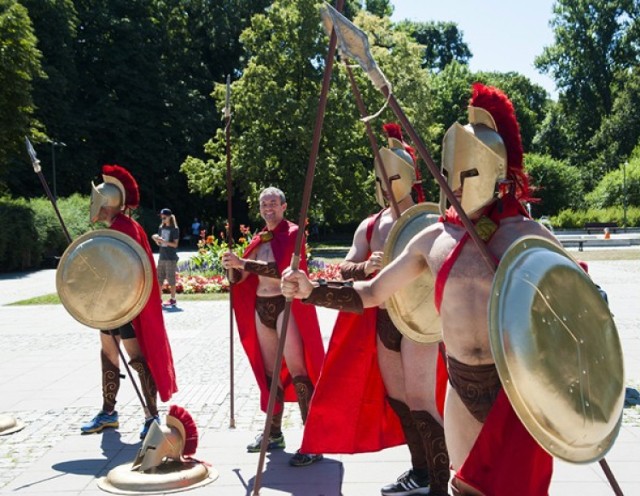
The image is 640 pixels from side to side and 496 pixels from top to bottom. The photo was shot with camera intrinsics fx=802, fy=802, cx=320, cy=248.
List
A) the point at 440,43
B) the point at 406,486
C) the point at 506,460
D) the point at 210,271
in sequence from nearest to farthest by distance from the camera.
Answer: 1. the point at 506,460
2. the point at 406,486
3. the point at 210,271
4. the point at 440,43

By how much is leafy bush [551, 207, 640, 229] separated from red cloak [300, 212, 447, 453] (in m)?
43.7

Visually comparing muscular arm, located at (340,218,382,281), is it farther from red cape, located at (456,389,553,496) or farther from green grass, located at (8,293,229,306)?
green grass, located at (8,293,229,306)

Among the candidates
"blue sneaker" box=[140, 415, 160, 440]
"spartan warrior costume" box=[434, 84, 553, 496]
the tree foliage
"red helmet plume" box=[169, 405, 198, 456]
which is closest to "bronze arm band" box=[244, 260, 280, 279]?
"red helmet plume" box=[169, 405, 198, 456]

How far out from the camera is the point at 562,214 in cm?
4712

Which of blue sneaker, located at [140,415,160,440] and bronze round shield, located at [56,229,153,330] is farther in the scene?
blue sneaker, located at [140,415,160,440]

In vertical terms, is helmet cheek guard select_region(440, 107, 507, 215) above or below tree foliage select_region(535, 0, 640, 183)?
below

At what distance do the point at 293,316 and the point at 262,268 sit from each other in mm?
461

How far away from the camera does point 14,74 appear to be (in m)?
28.0

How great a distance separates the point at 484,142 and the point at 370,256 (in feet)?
6.13

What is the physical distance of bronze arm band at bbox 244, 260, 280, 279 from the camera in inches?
212

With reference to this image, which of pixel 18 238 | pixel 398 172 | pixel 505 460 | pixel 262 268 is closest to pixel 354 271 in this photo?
pixel 398 172

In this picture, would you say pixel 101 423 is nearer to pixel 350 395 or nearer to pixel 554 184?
pixel 350 395

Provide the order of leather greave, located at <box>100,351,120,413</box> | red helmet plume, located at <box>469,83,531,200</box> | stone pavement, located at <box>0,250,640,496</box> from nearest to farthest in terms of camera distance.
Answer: red helmet plume, located at <box>469,83,531,200</box> → stone pavement, located at <box>0,250,640,496</box> → leather greave, located at <box>100,351,120,413</box>

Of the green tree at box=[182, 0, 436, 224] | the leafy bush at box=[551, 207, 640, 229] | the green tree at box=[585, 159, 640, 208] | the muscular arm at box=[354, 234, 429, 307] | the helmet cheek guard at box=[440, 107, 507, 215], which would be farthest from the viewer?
the green tree at box=[585, 159, 640, 208]
